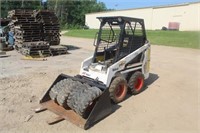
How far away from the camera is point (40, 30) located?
14.7 meters

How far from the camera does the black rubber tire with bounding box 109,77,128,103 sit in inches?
224

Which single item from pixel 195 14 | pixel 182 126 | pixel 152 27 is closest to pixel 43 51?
pixel 182 126

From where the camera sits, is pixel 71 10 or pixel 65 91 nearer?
pixel 65 91

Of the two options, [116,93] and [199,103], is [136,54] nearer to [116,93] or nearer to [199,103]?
[116,93]

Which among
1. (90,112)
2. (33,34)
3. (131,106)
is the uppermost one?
(33,34)

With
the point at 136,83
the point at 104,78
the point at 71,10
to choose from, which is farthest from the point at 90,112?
the point at 71,10

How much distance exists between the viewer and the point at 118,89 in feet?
19.6

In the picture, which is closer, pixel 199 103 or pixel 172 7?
pixel 199 103

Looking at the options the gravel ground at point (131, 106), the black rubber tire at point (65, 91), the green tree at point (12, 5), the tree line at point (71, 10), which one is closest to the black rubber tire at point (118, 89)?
the gravel ground at point (131, 106)

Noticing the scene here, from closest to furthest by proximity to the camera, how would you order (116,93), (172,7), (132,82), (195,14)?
(116,93) < (132,82) < (195,14) < (172,7)

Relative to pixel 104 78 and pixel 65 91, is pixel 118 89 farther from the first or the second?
pixel 65 91

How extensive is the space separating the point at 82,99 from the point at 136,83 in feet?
7.64

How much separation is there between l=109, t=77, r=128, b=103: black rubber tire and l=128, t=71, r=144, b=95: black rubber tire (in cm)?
39

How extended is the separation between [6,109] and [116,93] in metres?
2.69
